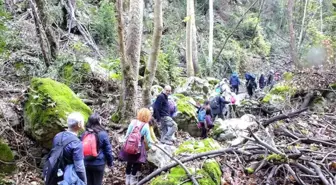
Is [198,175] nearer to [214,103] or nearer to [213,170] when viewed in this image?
[213,170]

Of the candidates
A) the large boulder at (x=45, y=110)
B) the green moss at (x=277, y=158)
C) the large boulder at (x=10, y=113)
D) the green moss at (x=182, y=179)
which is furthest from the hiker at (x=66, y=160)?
the large boulder at (x=10, y=113)

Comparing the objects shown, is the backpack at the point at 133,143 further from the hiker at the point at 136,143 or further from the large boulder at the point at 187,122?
the large boulder at the point at 187,122

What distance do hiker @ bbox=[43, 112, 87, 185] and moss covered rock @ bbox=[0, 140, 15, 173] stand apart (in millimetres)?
2320

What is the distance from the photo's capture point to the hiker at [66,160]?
4324 millimetres

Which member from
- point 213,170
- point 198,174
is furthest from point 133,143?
point 213,170

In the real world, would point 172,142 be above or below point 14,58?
below

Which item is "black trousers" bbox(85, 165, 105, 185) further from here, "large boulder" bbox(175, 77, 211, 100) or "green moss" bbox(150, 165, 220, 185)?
"large boulder" bbox(175, 77, 211, 100)

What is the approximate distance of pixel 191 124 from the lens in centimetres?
1133

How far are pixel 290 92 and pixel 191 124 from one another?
5040 mm

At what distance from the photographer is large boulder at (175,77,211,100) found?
1623 centimetres

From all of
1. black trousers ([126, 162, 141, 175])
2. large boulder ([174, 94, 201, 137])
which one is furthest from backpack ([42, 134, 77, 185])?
large boulder ([174, 94, 201, 137])

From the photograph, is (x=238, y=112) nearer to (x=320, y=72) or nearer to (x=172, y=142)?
(x=320, y=72)

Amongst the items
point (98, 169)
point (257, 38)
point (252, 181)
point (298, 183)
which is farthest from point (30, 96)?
point (257, 38)

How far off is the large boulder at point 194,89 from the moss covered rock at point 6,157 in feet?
34.0
